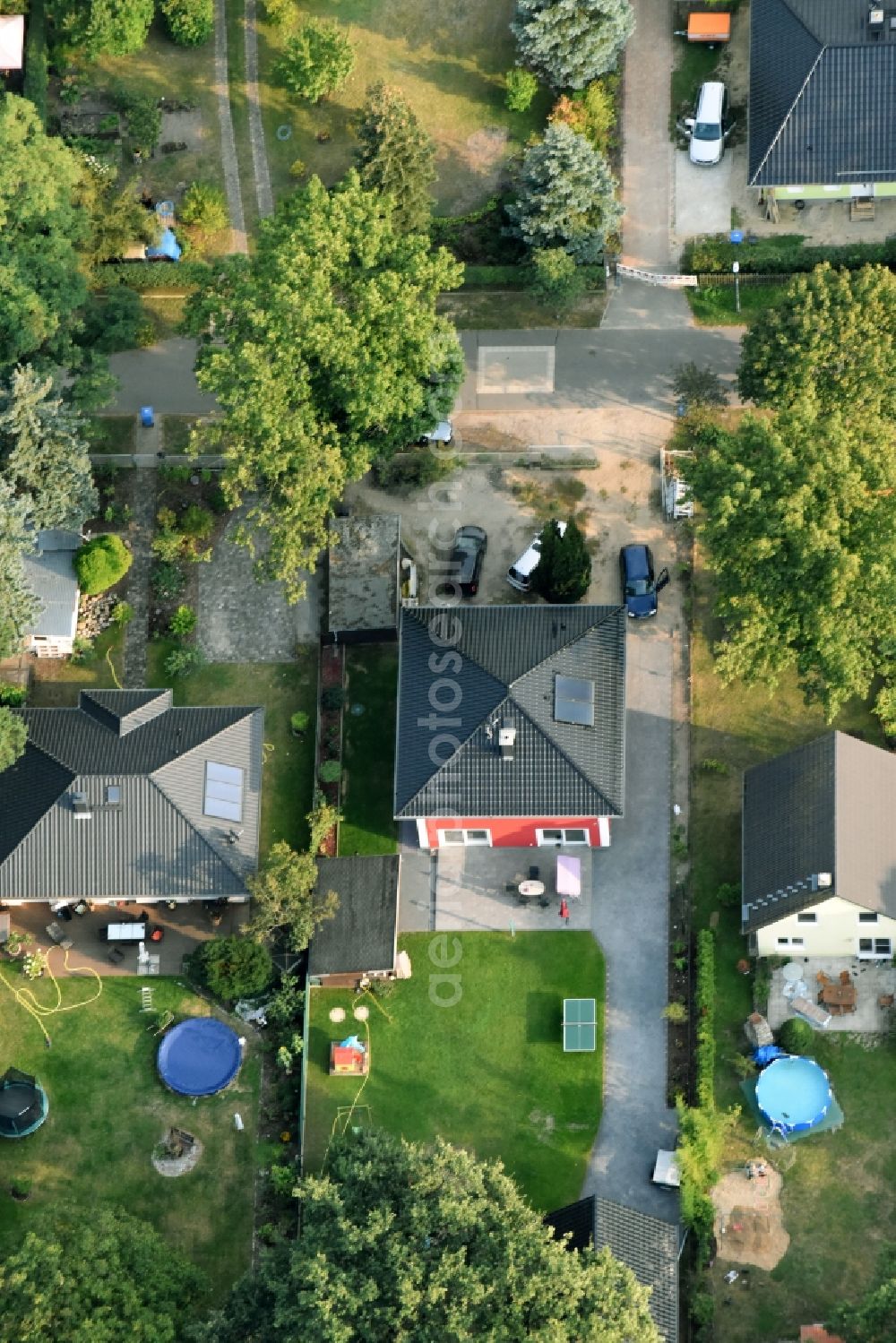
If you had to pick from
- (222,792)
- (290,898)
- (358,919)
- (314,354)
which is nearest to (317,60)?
(314,354)

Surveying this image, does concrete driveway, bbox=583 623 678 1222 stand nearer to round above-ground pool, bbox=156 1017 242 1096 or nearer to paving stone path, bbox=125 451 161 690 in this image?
round above-ground pool, bbox=156 1017 242 1096

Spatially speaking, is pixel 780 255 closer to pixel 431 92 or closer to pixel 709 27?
pixel 709 27

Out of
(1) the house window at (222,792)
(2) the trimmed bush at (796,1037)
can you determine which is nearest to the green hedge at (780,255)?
(1) the house window at (222,792)

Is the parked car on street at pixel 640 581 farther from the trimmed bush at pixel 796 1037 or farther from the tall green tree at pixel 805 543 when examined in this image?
the trimmed bush at pixel 796 1037

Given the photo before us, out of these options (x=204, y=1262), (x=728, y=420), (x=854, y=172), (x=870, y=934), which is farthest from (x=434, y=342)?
(x=204, y=1262)

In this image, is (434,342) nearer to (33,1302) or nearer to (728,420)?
(728,420)
